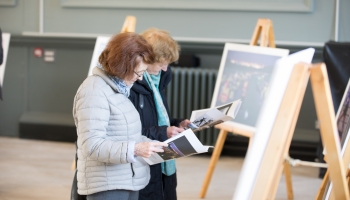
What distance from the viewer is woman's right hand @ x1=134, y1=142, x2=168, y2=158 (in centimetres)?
225

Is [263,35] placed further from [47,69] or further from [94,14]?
[47,69]

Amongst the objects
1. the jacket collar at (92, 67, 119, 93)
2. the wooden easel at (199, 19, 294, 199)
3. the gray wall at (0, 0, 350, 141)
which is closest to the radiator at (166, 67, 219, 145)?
the gray wall at (0, 0, 350, 141)

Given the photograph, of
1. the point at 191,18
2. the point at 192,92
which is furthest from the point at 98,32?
the point at 192,92

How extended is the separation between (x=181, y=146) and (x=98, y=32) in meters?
4.03

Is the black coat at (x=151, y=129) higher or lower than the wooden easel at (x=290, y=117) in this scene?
lower

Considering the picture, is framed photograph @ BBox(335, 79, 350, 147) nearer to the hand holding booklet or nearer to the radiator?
the hand holding booklet

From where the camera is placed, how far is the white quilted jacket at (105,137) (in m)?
2.21

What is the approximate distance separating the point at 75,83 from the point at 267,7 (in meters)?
2.29

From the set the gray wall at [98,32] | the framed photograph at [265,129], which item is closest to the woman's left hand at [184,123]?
the framed photograph at [265,129]

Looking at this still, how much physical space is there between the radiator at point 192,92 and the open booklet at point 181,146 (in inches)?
132

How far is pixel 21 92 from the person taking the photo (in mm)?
6551

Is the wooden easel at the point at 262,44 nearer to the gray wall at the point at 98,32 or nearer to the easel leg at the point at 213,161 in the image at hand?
the easel leg at the point at 213,161

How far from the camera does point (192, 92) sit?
588cm

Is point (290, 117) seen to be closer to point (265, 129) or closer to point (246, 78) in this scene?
point (265, 129)
